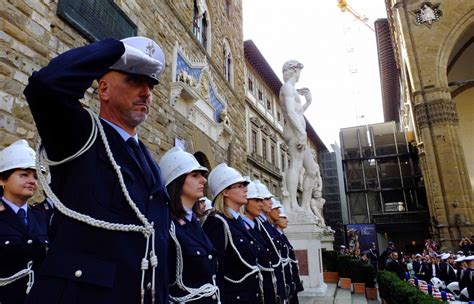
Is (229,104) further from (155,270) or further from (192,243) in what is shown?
(155,270)

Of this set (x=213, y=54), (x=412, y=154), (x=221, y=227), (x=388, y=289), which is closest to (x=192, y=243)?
(x=221, y=227)

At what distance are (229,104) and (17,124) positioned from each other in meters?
9.25

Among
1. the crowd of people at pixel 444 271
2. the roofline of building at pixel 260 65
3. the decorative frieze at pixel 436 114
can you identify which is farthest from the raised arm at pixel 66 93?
the roofline of building at pixel 260 65

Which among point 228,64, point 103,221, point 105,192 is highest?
point 228,64

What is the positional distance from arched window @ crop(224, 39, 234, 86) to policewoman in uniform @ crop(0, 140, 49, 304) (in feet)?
36.1

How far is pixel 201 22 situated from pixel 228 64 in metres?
2.60

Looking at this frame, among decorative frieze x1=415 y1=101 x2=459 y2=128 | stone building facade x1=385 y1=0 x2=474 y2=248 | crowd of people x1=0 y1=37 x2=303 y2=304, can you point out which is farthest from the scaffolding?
crowd of people x1=0 y1=37 x2=303 y2=304

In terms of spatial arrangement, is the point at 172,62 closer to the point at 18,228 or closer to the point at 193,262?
the point at 18,228

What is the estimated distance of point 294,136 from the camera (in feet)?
26.0

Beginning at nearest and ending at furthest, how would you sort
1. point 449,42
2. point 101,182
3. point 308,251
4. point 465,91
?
point 101,182 < point 308,251 < point 449,42 < point 465,91

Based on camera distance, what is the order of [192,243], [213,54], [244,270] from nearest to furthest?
A: 1. [192,243]
2. [244,270]
3. [213,54]

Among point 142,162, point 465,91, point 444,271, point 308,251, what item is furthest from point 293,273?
point 465,91

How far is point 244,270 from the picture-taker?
2.95m

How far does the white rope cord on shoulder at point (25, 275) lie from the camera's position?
223 cm
